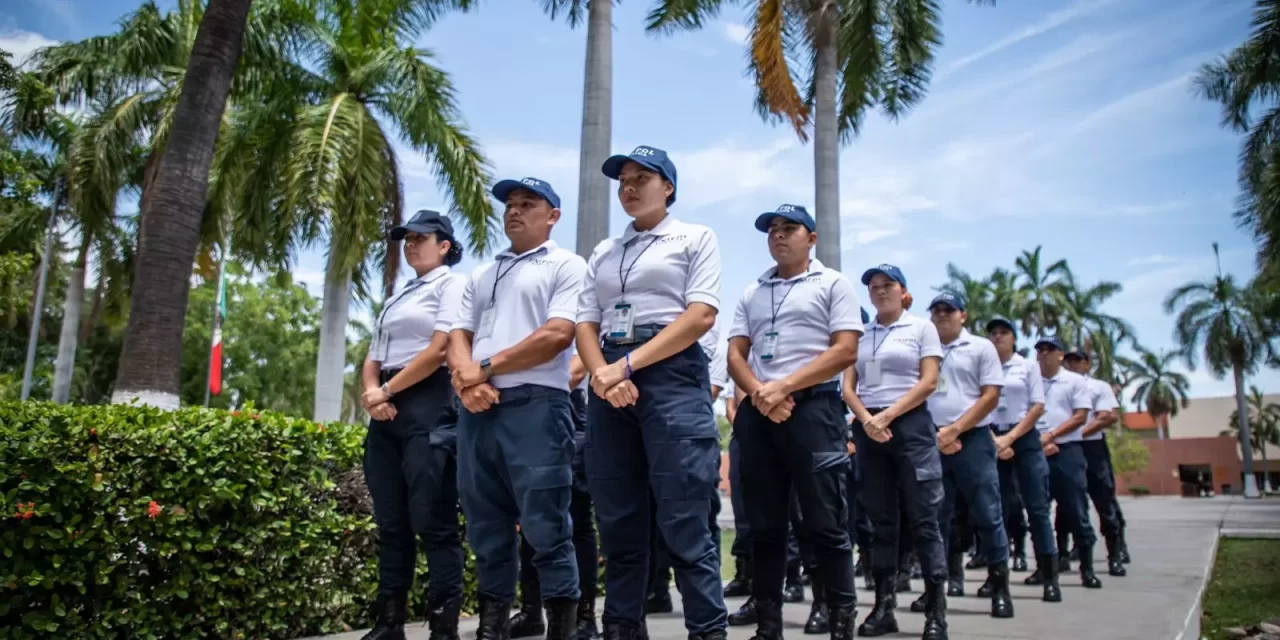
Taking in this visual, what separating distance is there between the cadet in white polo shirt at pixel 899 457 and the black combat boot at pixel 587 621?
1.51 m

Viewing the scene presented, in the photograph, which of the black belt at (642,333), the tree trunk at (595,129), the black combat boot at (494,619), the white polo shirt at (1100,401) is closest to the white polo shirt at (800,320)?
the black belt at (642,333)

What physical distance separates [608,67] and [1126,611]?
349 inches

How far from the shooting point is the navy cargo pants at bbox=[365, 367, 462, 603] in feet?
15.6

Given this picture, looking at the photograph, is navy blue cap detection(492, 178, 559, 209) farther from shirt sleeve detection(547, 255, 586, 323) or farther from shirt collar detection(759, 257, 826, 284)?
shirt collar detection(759, 257, 826, 284)

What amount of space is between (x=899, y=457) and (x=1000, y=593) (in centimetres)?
144

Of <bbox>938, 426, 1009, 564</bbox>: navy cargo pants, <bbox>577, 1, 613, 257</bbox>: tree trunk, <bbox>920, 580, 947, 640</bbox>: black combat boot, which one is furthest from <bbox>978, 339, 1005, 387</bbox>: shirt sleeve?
<bbox>577, 1, 613, 257</bbox>: tree trunk

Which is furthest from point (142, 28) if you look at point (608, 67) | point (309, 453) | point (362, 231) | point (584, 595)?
point (584, 595)

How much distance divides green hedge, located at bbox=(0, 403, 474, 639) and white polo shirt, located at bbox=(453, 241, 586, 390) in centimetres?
162

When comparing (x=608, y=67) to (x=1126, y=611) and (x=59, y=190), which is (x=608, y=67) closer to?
(x=1126, y=611)

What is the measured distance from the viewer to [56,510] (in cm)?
458

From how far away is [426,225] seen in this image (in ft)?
17.3

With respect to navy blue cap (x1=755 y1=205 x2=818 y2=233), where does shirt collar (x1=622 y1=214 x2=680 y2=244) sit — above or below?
below

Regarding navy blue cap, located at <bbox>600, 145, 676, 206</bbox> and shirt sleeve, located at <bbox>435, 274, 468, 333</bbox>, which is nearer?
navy blue cap, located at <bbox>600, 145, 676, 206</bbox>

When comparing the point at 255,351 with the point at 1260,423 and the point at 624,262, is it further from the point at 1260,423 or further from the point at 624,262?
the point at 1260,423
